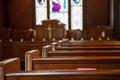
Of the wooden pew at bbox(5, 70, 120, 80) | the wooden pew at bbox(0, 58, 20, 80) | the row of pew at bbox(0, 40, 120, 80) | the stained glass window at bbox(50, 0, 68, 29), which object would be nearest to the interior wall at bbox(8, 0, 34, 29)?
the stained glass window at bbox(50, 0, 68, 29)

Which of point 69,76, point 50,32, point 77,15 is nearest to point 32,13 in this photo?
point 77,15

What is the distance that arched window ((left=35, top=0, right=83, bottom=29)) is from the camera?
1193cm

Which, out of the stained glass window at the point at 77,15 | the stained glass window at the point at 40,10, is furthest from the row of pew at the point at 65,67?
the stained glass window at the point at 40,10

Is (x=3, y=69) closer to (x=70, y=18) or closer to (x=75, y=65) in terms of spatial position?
(x=75, y=65)

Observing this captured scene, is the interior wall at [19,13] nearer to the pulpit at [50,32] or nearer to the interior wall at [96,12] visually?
the interior wall at [96,12]

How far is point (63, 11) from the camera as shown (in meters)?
12.1

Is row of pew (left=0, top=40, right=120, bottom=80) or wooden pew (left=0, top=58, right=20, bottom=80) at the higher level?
wooden pew (left=0, top=58, right=20, bottom=80)

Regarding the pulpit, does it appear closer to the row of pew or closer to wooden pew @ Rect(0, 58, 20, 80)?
the row of pew

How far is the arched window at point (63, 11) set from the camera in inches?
470

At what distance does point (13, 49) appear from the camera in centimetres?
872

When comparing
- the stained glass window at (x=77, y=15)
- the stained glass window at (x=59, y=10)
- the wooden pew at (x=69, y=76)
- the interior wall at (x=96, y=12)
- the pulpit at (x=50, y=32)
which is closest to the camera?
the wooden pew at (x=69, y=76)

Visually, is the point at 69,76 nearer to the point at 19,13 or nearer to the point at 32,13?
the point at 32,13

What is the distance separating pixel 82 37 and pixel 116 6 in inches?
63.5

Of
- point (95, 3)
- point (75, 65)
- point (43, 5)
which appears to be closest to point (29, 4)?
point (43, 5)
